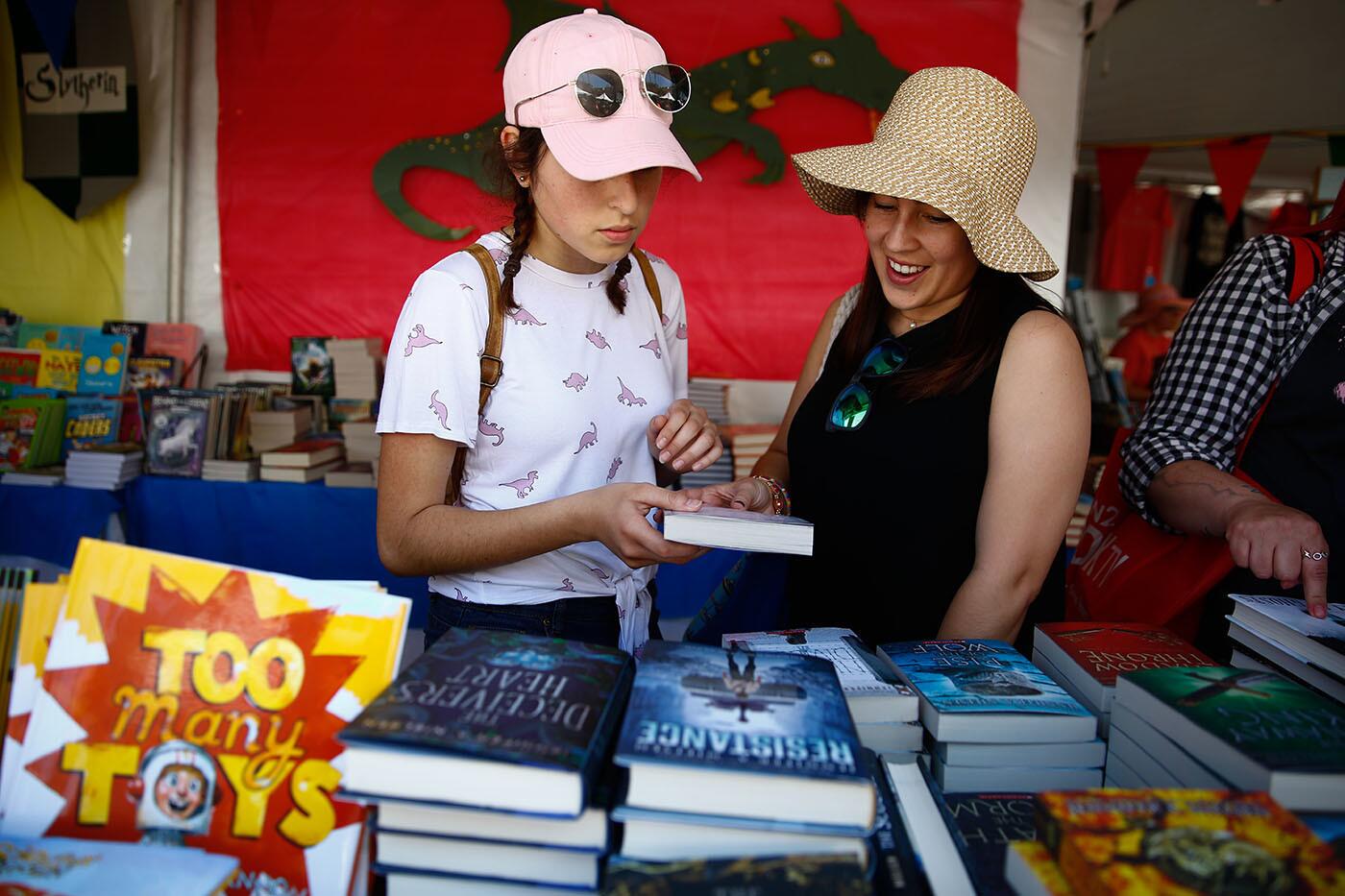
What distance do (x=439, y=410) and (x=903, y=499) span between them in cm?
81

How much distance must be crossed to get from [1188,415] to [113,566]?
5.59 feet

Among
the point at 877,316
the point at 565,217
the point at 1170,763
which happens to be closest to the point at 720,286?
the point at 877,316

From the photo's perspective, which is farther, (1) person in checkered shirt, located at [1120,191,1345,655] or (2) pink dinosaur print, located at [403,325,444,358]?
(1) person in checkered shirt, located at [1120,191,1345,655]

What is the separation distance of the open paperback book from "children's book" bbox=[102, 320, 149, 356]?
391cm

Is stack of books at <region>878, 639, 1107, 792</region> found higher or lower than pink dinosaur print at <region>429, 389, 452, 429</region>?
lower

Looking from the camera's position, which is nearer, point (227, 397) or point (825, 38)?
point (227, 397)

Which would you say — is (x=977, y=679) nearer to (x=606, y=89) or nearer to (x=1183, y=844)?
(x=1183, y=844)

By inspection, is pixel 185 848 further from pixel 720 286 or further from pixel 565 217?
pixel 720 286

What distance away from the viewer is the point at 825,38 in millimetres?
4230

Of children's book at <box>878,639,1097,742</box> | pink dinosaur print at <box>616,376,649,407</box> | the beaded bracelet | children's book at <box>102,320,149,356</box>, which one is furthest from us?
children's book at <box>102,320,149,356</box>

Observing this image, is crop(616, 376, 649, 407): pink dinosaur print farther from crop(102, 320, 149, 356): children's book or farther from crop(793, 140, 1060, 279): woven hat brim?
crop(102, 320, 149, 356): children's book

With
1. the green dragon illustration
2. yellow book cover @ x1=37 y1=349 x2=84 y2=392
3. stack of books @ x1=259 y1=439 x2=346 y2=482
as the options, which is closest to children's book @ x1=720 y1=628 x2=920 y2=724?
stack of books @ x1=259 y1=439 x2=346 y2=482

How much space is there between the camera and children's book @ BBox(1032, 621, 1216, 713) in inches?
42.9

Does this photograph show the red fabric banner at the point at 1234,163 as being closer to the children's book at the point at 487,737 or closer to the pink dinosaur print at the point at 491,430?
the pink dinosaur print at the point at 491,430
